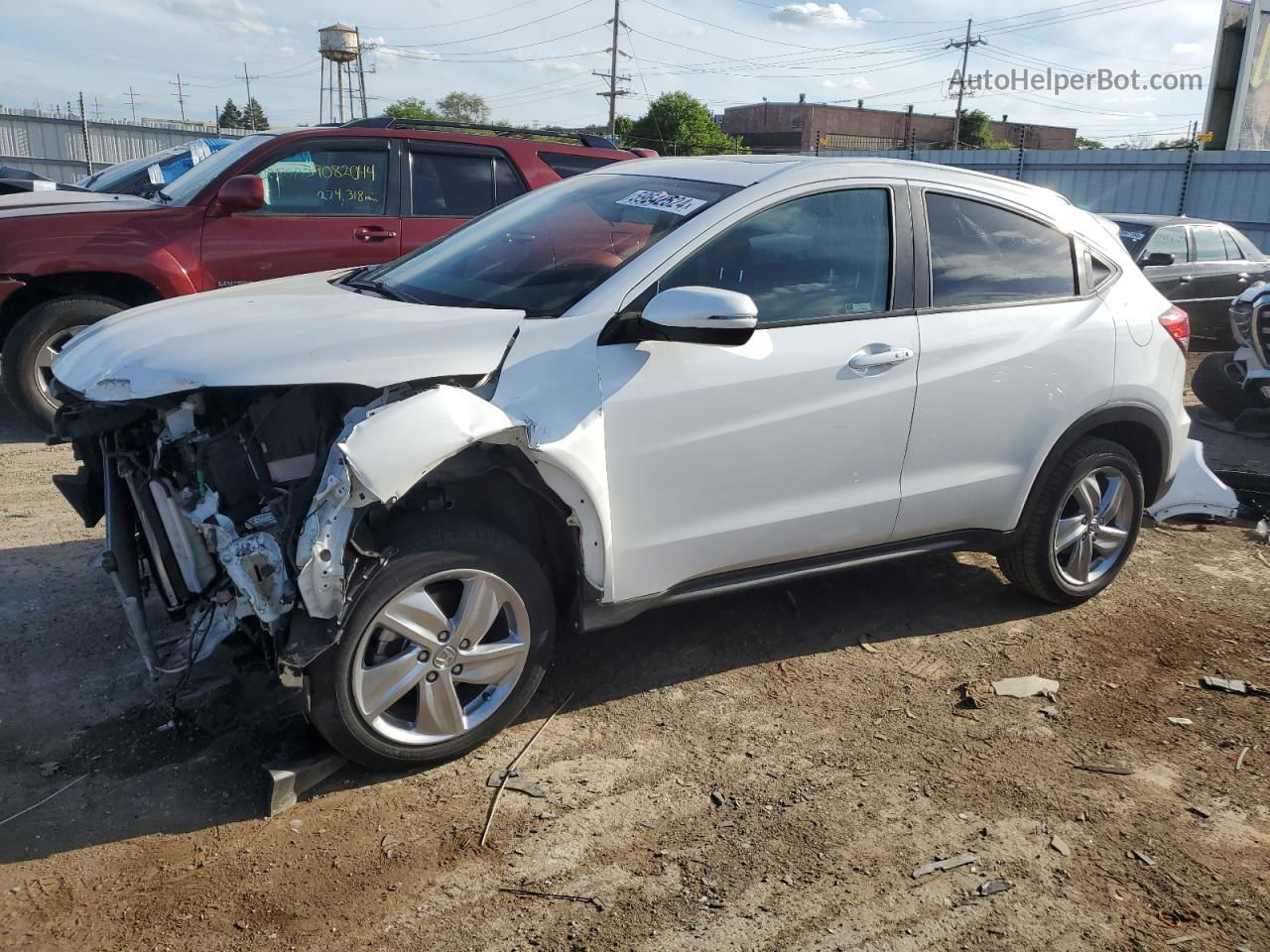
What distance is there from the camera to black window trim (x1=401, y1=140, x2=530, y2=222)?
23.2 feet

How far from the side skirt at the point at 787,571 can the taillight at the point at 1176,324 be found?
1245 mm

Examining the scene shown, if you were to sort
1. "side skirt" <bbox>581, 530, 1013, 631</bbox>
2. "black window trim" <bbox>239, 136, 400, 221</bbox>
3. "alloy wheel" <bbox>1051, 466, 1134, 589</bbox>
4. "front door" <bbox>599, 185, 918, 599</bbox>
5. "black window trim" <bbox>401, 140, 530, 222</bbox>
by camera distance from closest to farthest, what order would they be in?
"front door" <bbox>599, 185, 918, 599</bbox>
"side skirt" <bbox>581, 530, 1013, 631</bbox>
"alloy wheel" <bbox>1051, 466, 1134, 589</bbox>
"black window trim" <bbox>239, 136, 400, 221</bbox>
"black window trim" <bbox>401, 140, 530, 222</bbox>

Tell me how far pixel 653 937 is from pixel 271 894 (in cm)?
101

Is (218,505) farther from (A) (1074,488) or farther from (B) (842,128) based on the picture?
(B) (842,128)

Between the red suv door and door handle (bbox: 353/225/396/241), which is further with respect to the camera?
door handle (bbox: 353/225/396/241)

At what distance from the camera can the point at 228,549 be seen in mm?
2930

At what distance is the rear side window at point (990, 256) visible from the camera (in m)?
4.04

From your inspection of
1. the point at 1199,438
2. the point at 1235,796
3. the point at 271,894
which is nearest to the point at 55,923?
the point at 271,894

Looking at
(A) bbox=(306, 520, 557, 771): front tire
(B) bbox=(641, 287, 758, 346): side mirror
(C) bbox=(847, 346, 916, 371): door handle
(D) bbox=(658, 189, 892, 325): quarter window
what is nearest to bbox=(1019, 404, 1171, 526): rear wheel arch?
(C) bbox=(847, 346, 916, 371): door handle

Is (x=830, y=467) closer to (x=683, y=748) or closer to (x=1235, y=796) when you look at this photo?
(x=683, y=748)

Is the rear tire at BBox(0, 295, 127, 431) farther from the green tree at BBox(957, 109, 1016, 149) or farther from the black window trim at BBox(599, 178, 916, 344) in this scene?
the green tree at BBox(957, 109, 1016, 149)

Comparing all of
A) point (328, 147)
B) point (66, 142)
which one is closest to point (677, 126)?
point (66, 142)

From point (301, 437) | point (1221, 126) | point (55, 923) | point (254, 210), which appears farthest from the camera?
point (1221, 126)

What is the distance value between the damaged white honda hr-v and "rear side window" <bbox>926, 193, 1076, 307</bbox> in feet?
0.05
